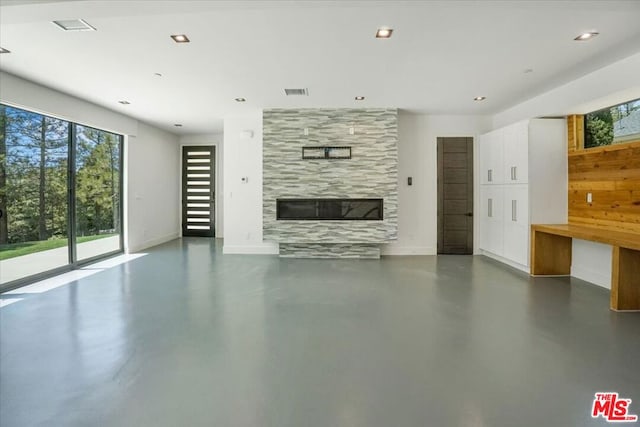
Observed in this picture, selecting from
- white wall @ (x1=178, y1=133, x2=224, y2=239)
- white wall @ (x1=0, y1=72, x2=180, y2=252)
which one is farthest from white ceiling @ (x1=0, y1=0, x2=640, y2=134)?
white wall @ (x1=178, y1=133, x2=224, y2=239)

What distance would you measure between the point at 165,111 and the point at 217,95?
1718 mm

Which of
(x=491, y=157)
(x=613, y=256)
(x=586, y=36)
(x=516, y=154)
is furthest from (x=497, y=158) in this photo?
(x=586, y=36)

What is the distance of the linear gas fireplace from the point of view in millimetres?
6477

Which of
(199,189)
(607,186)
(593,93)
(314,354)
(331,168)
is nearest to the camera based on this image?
(314,354)

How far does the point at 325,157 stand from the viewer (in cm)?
646

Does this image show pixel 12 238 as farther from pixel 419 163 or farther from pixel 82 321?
pixel 419 163

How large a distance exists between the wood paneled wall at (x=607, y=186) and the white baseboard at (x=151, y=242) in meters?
8.13

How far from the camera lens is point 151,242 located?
8.08 metres

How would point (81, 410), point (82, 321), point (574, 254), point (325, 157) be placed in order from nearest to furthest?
point (81, 410), point (82, 321), point (574, 254), point (325, 157)

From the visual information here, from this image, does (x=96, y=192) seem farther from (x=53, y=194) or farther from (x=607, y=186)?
(x=607, y=186)

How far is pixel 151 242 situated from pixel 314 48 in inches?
253

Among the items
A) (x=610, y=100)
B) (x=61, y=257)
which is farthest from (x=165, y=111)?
(x=610, y=100)

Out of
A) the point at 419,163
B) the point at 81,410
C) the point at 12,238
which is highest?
the point at 419,163

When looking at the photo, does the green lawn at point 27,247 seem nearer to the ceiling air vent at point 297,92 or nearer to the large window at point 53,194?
the large window at point 53,194
